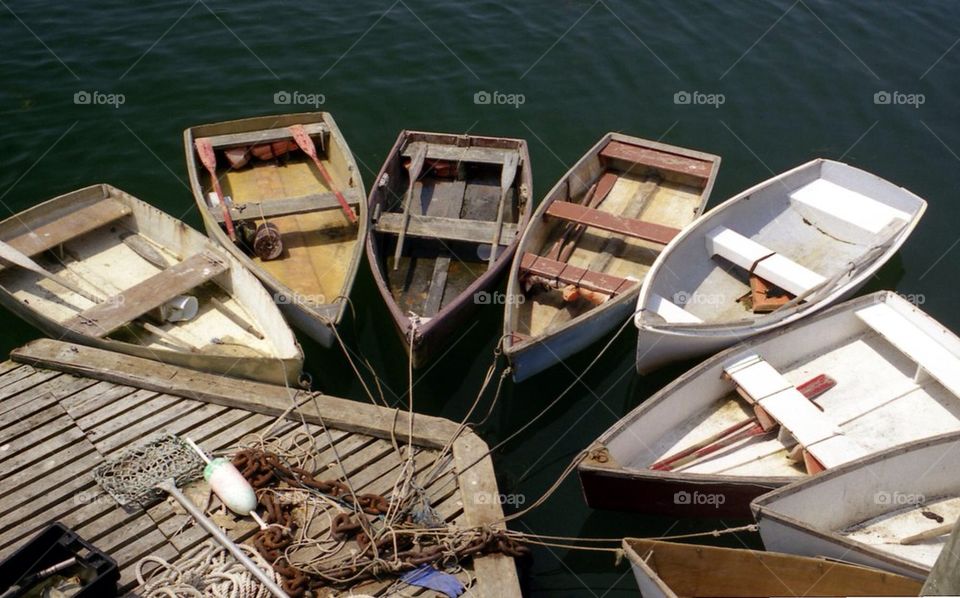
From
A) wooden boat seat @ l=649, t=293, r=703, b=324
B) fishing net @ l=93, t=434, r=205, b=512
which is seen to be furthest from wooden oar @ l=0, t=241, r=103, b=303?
wooden boat seat @ l=649, t=293, r=703, b=324

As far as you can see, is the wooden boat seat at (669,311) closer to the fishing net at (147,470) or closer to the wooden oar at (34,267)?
the fishing net at (147,470)

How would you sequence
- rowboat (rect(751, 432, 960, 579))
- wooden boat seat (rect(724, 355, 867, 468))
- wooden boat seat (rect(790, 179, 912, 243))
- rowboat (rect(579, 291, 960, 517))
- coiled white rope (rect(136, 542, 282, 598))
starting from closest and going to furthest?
coiled white rope (rect(136, 542, 282, 598)), rowboat (rect(751, 432, 960, 579)), rowboat (rect(579, 291, 960, 517)), wooden boat seat (rect(724, 355, 867, 468)), wooden boat seat (rect(790, 179, 912, 243))

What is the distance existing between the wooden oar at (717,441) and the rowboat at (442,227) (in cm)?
292

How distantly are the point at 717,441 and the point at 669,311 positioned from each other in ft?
5.62

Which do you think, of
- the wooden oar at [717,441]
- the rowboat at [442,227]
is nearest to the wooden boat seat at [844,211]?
the wooden oar at [717,441]

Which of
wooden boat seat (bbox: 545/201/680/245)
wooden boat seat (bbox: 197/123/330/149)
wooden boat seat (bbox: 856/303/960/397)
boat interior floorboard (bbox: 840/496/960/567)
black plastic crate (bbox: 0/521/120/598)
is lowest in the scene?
boat interior floorboard (bbox: 840/496/960/567)

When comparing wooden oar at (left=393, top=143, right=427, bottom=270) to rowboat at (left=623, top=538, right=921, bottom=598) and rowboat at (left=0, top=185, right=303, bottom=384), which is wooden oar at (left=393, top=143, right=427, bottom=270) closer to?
rowboat at (left=0, top=185, right=303, bottom=384)

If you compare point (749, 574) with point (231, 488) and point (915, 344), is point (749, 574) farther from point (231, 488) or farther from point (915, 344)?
point (231, 488)

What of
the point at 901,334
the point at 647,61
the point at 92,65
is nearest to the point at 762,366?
the point at 901,334

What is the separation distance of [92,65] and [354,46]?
4812 millimetres

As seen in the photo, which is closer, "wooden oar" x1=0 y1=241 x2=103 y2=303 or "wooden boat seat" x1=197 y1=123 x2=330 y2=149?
"wooden oar" x1=0 y1=241 x2=103 y2=303

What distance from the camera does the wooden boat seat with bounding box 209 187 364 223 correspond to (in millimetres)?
10672

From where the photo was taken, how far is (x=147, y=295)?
953 centimetres

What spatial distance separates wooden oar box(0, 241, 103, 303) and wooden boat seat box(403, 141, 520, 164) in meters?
4.68
